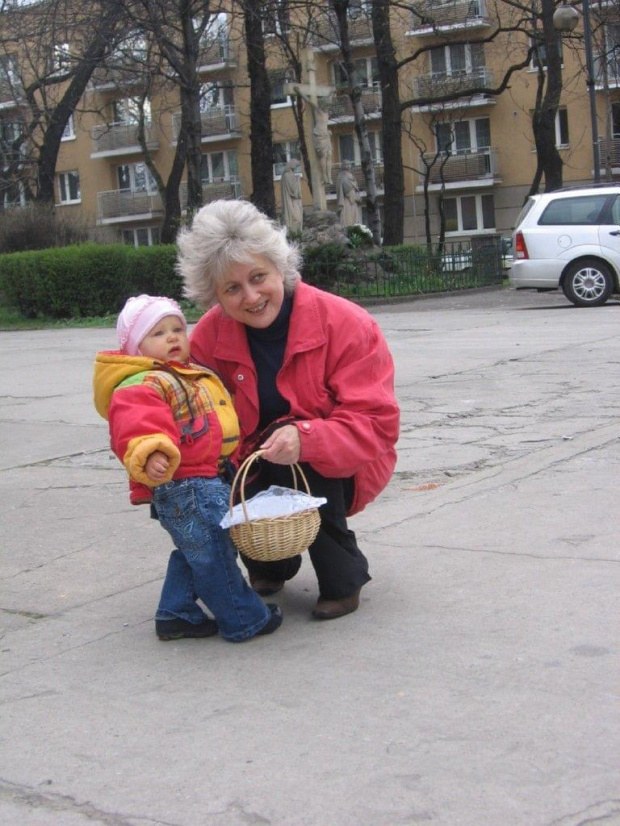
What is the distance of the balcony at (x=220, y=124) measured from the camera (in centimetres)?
5719

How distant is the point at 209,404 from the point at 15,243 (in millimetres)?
22523

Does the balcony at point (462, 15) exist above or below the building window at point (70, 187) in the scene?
above

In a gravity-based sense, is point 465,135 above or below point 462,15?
below

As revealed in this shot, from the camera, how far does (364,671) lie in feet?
11.4

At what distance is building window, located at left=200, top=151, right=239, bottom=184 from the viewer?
192 feet

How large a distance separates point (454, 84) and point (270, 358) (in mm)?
45113

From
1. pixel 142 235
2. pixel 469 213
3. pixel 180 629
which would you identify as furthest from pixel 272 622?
pixel 142 235

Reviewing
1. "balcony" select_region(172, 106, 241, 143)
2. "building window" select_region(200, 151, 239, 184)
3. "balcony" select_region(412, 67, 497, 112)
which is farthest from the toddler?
"building window" select_region(200, 151, 239, 184)

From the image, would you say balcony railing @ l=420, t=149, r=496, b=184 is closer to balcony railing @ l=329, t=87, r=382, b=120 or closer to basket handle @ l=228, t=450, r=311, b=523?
balcony railing @ l=329, t=87, r=382, b=120

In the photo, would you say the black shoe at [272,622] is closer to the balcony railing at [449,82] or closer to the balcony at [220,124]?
the balcony railing at [449,82]

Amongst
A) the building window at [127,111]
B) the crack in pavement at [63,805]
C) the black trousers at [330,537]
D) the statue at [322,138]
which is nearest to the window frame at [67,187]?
the building window at [127,111]

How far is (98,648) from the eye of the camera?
154 inches

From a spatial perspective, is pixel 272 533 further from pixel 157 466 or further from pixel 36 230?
pixel 36 230

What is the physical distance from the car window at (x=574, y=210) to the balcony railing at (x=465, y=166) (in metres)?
35.0
